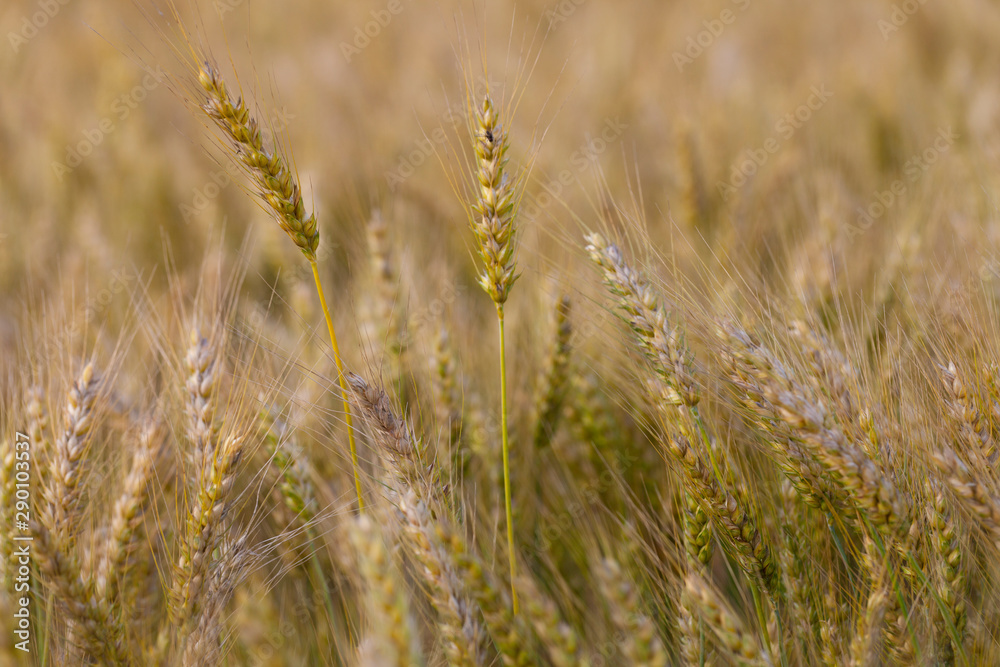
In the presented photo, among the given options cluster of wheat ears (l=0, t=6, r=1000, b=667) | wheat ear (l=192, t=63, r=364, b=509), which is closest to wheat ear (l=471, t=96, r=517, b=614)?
cluster of wheat ears (l=0, t=6, r=1000, b=667)

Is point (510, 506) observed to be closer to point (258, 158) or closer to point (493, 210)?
point (493, 210)

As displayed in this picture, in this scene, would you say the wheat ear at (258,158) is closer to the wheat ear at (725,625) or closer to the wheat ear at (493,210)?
the wheat ear at (493,210)

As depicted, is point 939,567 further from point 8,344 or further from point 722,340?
point 8,344

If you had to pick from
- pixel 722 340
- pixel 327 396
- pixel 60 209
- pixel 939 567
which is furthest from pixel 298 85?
pixel 939 567

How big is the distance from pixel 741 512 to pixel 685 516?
140 mm

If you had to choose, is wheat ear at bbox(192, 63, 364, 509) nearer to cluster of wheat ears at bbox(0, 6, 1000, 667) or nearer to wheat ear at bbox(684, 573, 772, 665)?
cluster of wheat ears at bbox(0, 6, 1000, 667)

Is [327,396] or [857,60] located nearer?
[327,396]

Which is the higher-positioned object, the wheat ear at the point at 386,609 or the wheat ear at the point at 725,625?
the wheat ear at the point at 386,609

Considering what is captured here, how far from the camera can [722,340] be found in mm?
1289

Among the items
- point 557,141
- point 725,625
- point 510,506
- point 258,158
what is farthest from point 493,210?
point 557,141

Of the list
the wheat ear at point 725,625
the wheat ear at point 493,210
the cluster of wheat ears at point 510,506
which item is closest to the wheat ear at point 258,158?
the cluster of wheat ears at point 510,506

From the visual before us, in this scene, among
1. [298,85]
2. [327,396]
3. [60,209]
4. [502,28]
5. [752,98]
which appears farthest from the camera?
[502,28]

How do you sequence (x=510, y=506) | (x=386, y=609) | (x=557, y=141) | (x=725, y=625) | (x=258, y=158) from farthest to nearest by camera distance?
(x=557, y=141) < (x=510, y=506) < (x=258, y=158) < (x=725, y=625) < (x=386, y=609)

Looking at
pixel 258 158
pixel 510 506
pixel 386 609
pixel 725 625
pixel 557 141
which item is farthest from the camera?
pixel 557 141
